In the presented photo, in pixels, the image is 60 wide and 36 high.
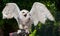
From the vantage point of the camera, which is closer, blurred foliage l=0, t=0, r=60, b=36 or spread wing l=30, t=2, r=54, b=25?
spread wing l=30, t=2, r=54, b=25

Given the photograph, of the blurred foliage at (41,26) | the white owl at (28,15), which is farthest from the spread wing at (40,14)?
the blurred foliage at (41,26)

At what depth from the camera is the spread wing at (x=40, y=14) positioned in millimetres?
1493

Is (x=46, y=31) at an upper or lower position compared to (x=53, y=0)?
lower

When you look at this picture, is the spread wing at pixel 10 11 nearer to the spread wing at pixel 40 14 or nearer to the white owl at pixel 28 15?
the white owl at pixel 28 15

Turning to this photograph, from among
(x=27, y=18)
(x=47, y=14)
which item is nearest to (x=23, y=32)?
(x=27, y=18)

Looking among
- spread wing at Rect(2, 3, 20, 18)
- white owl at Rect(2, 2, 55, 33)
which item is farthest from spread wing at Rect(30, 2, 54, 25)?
spread wing at Rect(2, 3, 20, 18)

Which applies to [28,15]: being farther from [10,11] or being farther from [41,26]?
[41,26]

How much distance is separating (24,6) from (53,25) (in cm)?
43

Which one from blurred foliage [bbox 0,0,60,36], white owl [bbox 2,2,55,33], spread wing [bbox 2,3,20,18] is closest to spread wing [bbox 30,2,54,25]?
white owl [bbox 2,2,55,33]

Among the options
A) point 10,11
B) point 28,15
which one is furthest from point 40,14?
point 10,11

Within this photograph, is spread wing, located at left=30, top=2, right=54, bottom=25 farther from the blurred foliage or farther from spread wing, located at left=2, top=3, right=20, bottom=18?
the blurred foliage

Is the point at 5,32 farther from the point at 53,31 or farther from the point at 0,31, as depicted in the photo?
the point at 53,31

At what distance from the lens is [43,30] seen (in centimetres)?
252

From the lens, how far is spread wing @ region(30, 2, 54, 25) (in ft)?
4.90
